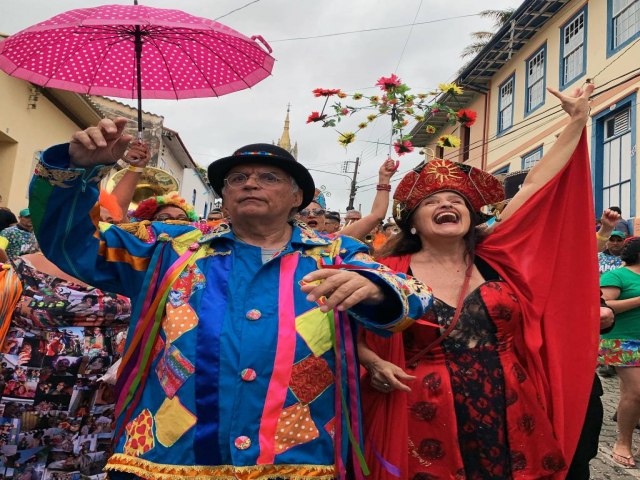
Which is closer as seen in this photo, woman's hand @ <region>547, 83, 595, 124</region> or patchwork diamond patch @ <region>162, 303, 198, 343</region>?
patchwork diamond patch @ <region>162, 303, 198, 343</region>

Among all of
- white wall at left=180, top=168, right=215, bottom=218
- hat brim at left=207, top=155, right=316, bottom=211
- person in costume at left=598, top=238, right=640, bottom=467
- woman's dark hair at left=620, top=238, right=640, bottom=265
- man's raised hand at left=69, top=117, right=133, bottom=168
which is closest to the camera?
man's raised hand at left=69, top=117, right=133, bottom=168

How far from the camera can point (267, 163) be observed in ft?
6.59

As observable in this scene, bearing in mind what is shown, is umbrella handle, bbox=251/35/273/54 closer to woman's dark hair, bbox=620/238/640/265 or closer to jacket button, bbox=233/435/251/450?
jacket button, bbox=233/435/251/450

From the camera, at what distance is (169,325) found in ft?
5.72

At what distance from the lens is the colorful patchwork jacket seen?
161cm

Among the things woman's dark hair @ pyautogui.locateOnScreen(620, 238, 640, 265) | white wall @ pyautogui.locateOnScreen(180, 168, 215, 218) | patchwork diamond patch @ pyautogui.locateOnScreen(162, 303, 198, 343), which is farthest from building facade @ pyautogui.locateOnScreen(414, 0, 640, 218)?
white wall @ pyautogui.locateOnScreen(180, 168, 215, 218)

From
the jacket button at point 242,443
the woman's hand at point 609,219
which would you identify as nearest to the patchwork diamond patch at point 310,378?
the jacket button at point 242,443

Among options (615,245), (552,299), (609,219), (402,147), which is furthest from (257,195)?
(615,245)

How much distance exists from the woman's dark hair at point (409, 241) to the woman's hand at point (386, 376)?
31.8 inches

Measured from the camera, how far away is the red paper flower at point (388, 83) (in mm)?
4184

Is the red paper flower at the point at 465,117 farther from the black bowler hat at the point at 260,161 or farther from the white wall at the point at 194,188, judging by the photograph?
the white wall at the point at 194,188

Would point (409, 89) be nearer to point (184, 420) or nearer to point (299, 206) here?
point (299, 206)

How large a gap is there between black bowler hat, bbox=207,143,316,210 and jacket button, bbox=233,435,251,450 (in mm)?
1000

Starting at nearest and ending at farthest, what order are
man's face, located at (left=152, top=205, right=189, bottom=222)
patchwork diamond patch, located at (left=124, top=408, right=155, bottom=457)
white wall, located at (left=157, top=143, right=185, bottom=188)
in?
patchwork diamond patch, located at (left=124, top=408, right=155, bottom=457)
man's face, located at (left=152, top=205, right=189, bottom=222)
white wall, located at (left=157, top=143, right=185, bottom=188)
